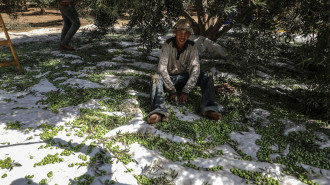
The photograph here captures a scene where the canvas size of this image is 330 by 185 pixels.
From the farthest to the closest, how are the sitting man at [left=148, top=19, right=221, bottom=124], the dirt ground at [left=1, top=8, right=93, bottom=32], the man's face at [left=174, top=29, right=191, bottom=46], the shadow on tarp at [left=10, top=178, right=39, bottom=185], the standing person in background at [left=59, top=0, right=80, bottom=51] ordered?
the dirt ground at [left=1, top=8, right=93, bottom=32], the standing person in background at [left=59, top=0, right=80, bottom=51], the man's face at [left=174, top=29, right=191, bottom=46], the sitting man at [left=148, top=19, right=221, bottom=124], the shadow on tarp at [left=10, top=178, right=39, bottom=185]

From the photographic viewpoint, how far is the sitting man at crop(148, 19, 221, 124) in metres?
4.64

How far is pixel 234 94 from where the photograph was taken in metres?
6.05

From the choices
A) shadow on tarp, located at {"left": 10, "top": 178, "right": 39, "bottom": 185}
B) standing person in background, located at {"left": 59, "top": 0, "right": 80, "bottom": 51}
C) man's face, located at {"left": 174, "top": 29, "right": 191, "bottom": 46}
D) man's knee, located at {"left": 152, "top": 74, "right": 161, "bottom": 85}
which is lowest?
shadow on tarp, located at {"left": 10, "top": 178, "right": 39, "bottom": 185}

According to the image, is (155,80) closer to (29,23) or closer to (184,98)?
(184,98)

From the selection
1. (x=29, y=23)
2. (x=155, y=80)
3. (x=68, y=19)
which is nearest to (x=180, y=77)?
(x=155, y=80)

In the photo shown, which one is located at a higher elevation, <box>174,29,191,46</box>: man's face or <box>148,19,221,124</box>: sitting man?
<box>174,29,191,46</box>: man's face

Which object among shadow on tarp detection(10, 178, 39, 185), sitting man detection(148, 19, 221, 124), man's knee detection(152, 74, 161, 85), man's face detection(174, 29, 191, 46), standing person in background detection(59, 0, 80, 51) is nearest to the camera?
shadow on tarp detection(10, 178, 39, 185)

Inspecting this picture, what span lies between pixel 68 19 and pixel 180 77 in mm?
7502

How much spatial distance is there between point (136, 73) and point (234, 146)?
4.52 meters

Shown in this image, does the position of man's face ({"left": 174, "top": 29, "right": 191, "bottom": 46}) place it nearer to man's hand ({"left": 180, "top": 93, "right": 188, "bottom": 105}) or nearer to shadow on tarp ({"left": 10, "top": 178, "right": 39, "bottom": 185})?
man's hand ({"left": 180, "top": 93, "right": 188, "bottom": 105})

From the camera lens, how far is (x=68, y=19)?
9867 mm

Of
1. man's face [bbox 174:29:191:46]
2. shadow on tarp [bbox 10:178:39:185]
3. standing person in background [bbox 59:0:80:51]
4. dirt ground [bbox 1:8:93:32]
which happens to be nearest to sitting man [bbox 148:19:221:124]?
man's face [bbox 174:29:191:46]

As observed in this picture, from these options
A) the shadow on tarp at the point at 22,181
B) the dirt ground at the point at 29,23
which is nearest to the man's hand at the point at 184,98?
the shadow on tarp at the point at 22,181

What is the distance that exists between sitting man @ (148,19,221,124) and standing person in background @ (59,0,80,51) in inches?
246
